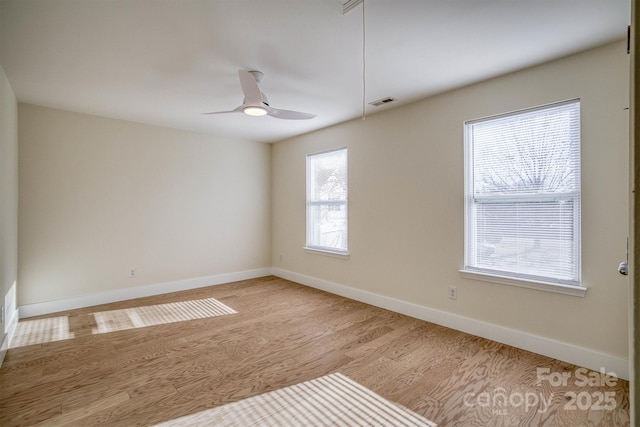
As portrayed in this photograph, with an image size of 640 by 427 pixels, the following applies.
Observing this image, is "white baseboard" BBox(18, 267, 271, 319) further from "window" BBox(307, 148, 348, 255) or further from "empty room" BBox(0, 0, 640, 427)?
"window" BBox(307, 148, 348, 255)

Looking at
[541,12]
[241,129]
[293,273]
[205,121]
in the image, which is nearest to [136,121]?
[205,121]

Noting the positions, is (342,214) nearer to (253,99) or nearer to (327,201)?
(327,201)

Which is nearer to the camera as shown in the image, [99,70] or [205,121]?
[99,70]

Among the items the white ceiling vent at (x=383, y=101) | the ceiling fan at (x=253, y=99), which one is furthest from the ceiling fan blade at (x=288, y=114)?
the white ceiling vent at (x=383, y=101)

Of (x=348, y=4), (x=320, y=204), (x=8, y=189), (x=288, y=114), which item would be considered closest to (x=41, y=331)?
(x=8, y=189)

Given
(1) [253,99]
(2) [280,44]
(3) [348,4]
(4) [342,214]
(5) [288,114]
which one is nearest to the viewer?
(3) [348,4]

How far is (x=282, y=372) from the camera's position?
2412 mm

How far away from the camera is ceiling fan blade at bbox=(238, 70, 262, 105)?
240 cm

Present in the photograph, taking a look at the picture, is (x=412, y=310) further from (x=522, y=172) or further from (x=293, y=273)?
(x=293, y=273)

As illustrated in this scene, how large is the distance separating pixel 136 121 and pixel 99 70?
1.67 metres

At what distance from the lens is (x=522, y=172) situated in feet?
9.11

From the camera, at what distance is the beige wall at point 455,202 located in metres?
2.33

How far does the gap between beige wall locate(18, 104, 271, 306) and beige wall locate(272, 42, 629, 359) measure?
3.61 feet

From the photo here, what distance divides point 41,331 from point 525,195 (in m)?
4.84
